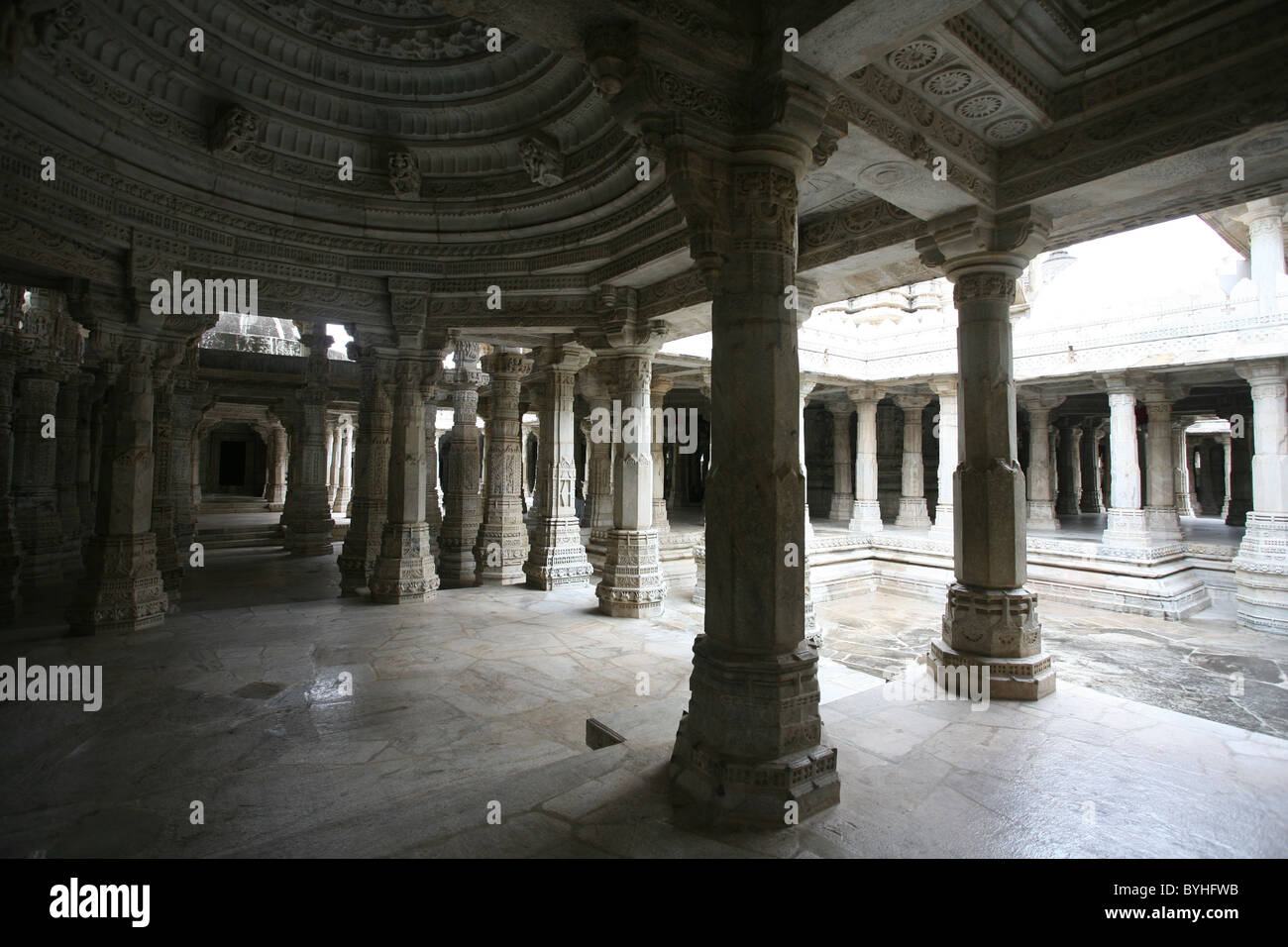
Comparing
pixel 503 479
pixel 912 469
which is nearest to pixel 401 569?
pixel 503 479

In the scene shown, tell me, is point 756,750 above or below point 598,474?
below

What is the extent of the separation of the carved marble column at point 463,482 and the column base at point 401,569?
1650 millimetres

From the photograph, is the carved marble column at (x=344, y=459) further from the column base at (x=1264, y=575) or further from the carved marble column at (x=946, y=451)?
the column base at (x=1264, y=575)

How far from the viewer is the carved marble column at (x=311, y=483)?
45.1 feet

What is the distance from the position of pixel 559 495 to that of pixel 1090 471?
24938 mm

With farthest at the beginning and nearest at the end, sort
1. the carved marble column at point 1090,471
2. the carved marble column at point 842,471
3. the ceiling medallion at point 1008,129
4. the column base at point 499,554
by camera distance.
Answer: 1. the carved marble column at point 1090,471
2. the carved marble column at point 842,471
3. the column base at point 499,554
4. the ceiling medallion at point 1008,129

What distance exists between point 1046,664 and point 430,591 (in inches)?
285

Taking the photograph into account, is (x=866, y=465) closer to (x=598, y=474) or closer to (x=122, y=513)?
(x=598, y=474)

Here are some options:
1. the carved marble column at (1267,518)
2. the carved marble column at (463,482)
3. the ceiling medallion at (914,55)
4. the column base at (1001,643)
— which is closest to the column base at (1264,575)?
the carved marble column at (1267,518)

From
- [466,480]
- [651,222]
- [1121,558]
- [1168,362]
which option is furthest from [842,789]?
[1168,362]

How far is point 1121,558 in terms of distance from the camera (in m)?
12.7

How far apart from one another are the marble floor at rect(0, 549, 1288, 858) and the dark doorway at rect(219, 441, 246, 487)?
95.2ft

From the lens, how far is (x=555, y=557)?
9.75 metres

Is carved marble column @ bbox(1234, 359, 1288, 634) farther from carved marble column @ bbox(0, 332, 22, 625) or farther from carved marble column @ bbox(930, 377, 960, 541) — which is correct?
carved marble column @ bbox(0, 332, 22, 625)
